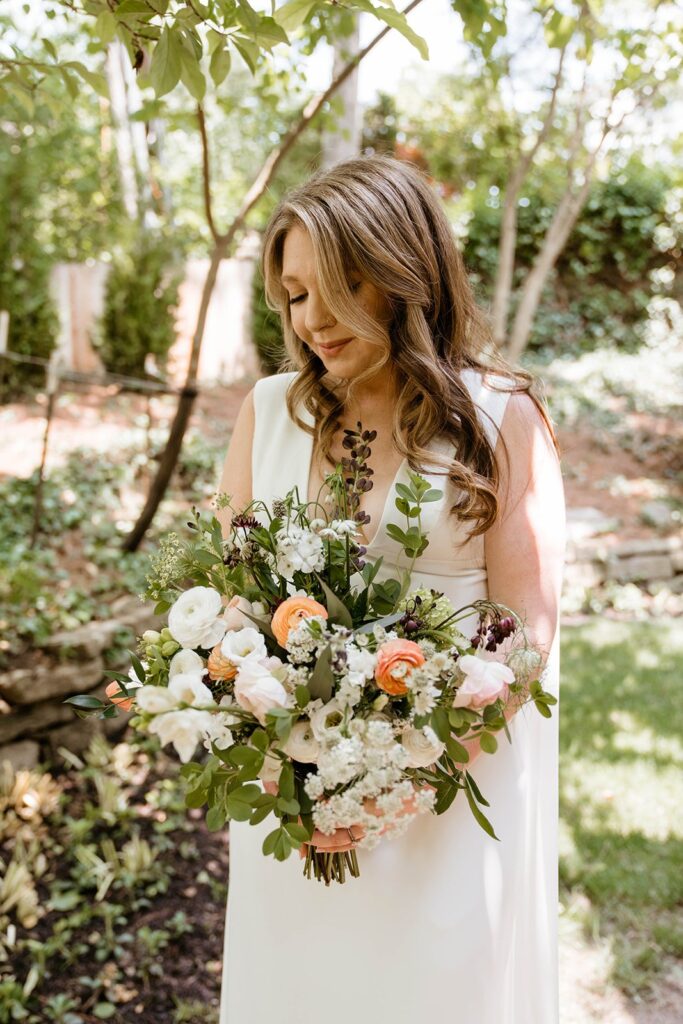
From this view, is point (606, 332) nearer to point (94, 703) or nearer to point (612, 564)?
point (612, 564)

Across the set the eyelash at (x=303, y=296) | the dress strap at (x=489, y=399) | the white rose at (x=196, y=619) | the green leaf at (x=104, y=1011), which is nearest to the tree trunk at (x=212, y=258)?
the eyelash at (x=303, y=296)

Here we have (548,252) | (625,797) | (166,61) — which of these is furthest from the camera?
(548,252)

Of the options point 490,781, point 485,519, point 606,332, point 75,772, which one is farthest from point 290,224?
point 606,332

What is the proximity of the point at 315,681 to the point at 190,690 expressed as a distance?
191 millimetres

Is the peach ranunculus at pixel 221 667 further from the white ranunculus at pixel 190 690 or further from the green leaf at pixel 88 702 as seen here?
the green leaf at pixel 88 702

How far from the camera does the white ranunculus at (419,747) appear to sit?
1389 millimetres

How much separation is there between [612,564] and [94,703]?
616 centimetres

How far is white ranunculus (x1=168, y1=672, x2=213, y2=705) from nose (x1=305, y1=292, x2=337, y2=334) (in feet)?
2.83

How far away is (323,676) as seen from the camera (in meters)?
1.30

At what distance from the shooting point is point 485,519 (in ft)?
5.83

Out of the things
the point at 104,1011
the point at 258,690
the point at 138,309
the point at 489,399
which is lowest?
the point at 104,1011

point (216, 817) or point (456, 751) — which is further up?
point (456, 751)

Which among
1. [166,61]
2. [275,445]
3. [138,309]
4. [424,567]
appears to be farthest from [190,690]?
[138,309]

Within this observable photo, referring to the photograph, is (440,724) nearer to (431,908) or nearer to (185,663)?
(185,663)
